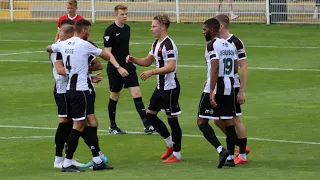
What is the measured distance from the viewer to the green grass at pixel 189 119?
13266 millimetres

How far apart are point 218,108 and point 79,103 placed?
1879 millimetres

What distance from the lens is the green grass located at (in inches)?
522

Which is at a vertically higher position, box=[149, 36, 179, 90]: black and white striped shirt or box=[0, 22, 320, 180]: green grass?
box=[149, 36, 179, 90]: black and white striped shirt

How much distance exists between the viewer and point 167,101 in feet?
47.1

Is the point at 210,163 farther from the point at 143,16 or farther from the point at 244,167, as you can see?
the point at 143,16

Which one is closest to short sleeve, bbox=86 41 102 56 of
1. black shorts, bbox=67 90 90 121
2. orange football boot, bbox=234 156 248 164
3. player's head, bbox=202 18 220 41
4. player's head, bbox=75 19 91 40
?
player's head, bbox=75 19 91 40

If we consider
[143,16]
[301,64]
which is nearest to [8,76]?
[301,64]

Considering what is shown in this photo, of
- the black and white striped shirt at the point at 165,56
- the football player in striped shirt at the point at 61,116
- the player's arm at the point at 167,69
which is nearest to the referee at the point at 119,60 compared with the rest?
the black and white striped shirt at the point at 165,56

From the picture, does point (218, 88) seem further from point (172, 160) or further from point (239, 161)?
point (172, 160)

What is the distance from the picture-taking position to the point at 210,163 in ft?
45.4

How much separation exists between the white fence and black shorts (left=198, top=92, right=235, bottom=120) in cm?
2418

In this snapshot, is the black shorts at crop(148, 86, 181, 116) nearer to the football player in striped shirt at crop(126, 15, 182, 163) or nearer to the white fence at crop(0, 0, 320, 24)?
the football player in striped shirt at crop(126, 15, 182, 163)

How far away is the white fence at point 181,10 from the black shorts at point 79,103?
24967 millimetres

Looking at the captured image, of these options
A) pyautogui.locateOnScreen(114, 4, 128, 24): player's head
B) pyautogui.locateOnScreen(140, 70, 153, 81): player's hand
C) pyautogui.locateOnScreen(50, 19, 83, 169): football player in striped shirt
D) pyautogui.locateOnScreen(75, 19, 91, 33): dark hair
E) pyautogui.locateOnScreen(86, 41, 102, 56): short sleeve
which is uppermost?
pyautogui.locateOnScreen(114, 4, 128, 24): player's head
